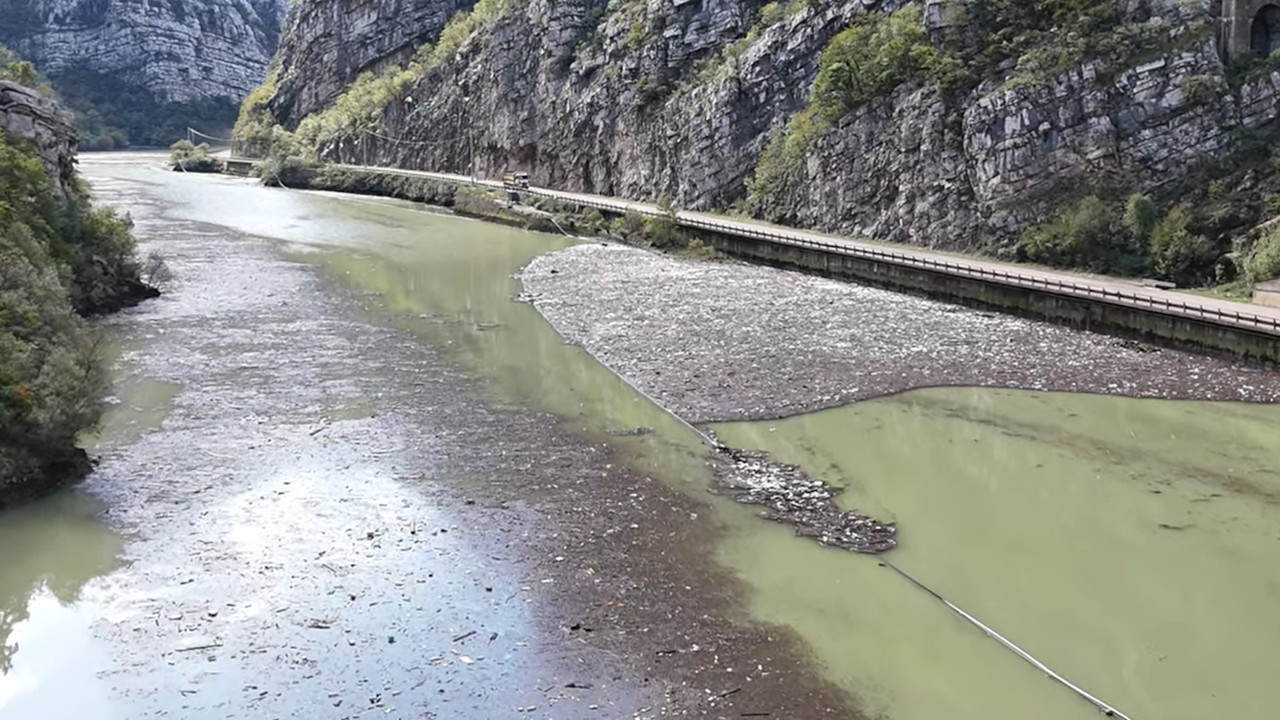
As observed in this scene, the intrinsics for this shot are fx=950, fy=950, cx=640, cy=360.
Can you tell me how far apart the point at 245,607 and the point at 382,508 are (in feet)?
15.0

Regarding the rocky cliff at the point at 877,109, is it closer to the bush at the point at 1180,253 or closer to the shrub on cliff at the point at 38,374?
the bush at the point at 1180,253

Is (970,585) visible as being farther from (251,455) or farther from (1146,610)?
(251,455)

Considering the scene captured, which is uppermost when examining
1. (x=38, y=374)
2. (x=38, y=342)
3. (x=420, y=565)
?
(x=38, y=342)

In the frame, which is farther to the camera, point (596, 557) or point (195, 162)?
point (195, 162)

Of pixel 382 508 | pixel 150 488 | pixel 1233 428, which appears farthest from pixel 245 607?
pixel 1233 428

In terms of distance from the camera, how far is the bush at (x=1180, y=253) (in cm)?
4131

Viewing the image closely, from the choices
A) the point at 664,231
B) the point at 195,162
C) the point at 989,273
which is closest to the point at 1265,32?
the point at 989,273

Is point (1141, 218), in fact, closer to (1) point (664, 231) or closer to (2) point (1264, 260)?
(2) point (1264, 260)

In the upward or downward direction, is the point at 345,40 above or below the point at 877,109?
above

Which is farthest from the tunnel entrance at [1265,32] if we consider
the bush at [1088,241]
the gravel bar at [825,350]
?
the gravel bar at [825,350]

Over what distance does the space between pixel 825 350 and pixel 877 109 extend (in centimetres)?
2848

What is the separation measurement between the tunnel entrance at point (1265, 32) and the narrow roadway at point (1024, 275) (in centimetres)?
1522

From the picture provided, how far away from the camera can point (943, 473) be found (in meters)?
23.7

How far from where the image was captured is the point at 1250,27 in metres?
46.4
